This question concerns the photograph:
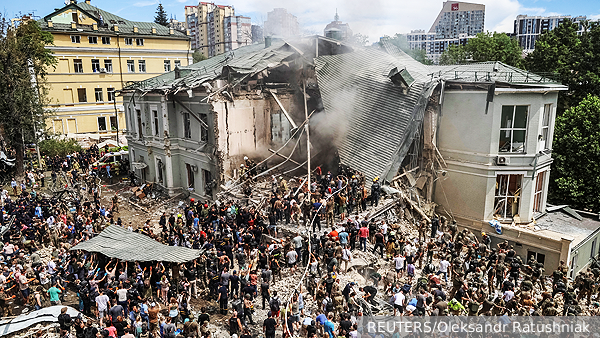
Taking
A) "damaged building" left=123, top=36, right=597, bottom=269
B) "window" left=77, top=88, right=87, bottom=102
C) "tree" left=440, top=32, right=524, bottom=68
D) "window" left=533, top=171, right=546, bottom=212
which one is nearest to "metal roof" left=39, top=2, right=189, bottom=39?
"window" left=77, top=88, right=87, bottom=102

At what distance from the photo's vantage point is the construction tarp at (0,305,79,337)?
13411mm

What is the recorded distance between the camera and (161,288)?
15.2 m

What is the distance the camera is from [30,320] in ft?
44.6

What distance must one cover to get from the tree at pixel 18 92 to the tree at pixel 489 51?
142 feet

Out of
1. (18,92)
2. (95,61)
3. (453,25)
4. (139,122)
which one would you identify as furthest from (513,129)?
(453,25)

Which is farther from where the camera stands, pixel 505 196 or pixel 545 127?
pixel 545 127

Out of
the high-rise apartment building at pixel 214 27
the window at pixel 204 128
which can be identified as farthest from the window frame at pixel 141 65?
the high-rise apartment building at pixel 214 27

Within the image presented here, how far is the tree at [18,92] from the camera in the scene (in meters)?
33.0

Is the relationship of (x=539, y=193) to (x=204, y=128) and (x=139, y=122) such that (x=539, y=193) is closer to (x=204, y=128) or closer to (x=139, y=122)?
(x=204, y=128)

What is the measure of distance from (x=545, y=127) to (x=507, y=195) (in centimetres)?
420

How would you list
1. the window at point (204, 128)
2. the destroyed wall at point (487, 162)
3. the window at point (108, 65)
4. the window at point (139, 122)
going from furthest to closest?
the window at point (108, 65) → the window at point (139, 122) → the window at point (204, 128) → the destroyed wall at point (487, 162)

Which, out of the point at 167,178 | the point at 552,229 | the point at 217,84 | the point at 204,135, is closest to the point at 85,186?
the point at 167,178

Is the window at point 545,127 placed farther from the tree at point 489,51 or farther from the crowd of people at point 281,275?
the tree at point 489,51

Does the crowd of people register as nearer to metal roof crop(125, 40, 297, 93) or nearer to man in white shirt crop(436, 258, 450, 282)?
man in white shirt crop(436, 258, 450, 282)
